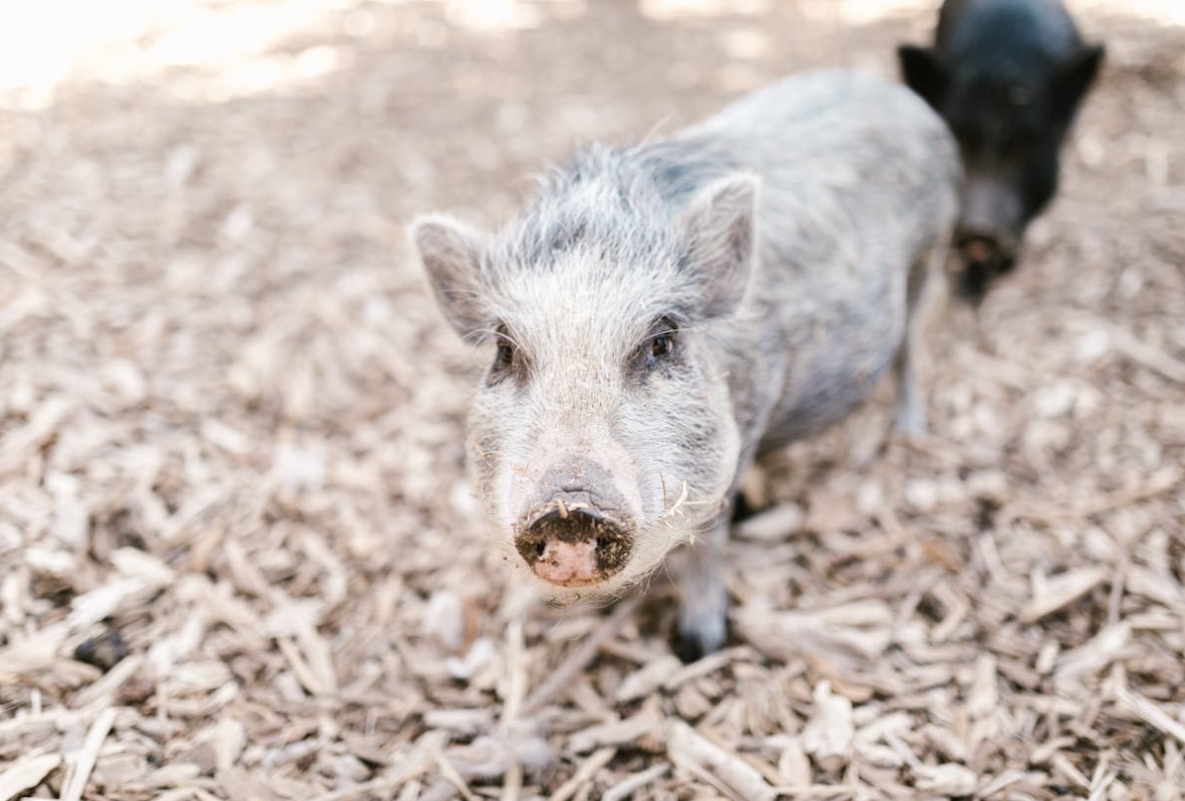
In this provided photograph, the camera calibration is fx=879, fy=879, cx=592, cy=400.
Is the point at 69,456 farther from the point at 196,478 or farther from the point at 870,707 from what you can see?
the point at 870,707

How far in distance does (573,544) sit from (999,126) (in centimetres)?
464

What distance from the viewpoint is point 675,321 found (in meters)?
2.76

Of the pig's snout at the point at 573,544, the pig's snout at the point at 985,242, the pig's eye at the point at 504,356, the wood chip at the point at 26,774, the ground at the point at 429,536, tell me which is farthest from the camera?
the pig's snout at the point at 985,242

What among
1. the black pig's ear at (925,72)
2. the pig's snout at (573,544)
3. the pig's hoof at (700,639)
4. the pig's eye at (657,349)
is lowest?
the pig's hoof at (700,639)

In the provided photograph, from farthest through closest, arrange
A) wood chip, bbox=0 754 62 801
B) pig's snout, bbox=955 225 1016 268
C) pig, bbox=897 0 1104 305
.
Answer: pig, bbox=897 0 1104 305
pig's snout, bbox=955 225 1016 268
wood chip, bbox=0 754 62 801

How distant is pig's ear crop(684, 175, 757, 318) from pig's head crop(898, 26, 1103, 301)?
3105 millimetres

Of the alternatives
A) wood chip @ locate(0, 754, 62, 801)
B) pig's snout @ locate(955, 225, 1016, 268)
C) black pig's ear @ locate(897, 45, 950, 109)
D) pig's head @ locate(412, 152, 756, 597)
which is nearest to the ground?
wood chip @ locate(0, 754, 62, 801)

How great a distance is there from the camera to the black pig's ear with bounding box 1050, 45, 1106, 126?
18.0 ft

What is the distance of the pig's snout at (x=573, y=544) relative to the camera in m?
2.15

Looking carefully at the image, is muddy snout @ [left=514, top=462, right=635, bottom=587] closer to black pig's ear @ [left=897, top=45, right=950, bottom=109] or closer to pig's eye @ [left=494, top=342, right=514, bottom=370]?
pig's eye @ [left=494, top=342, right=514, bottom=370]

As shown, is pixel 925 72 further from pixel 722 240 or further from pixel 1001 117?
pixel 722 240

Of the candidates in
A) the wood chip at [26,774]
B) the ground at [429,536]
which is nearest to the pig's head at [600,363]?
the ground at [429,536]

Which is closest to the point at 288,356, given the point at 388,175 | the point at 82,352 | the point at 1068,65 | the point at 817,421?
the point at 82,352

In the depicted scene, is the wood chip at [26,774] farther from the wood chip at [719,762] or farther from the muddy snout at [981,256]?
the muddy snout at [981,256]
